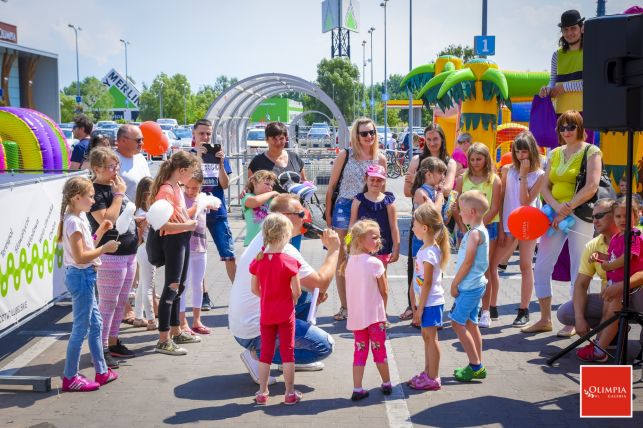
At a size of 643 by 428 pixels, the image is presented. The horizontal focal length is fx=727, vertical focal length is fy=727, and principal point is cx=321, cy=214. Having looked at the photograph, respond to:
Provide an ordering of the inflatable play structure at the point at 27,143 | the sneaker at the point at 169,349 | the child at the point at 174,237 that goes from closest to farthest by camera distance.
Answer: the child at the point at 174,237, the sneaker at the point at 169,349, the inflatable play structure at the point at 27,143

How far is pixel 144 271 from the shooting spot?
7.03 metres

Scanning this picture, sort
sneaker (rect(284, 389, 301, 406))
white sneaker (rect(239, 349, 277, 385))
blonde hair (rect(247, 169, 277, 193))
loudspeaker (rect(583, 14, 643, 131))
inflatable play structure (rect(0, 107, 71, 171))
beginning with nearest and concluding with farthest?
loudspeaker (rect(583, 14, 643, 131)), sneaker (rect(284, 389, 301, 406)), white sneaker (rect(239, 349, 277, 385)), blonde hair (rect(247, 169, 277, 193)), inflatable play structure (rect(0, 107, 71, 171))

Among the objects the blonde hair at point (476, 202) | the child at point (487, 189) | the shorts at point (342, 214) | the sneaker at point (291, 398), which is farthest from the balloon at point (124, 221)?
the child at point (487, 189)

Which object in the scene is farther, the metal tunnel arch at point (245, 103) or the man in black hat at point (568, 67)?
the metal tunnel arch at point (245, 103)

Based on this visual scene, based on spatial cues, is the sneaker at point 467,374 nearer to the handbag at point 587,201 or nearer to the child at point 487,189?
the child at point 487,189

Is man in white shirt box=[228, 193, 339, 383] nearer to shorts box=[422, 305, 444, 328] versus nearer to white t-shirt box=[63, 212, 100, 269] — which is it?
shorts box=[422, 305, 444, 328]

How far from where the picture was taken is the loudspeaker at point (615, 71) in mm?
4941

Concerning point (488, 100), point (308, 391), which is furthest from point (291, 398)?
point (488, 100)

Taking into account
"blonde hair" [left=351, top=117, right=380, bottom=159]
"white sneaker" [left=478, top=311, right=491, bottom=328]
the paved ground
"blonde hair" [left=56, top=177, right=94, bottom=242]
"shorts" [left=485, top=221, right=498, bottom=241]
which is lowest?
the paved ground

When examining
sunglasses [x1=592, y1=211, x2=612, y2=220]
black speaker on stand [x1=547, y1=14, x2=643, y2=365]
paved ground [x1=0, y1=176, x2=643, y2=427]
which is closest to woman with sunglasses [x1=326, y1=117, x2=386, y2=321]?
paved ground [x1=0, y1=176, x2=643, y2=427]

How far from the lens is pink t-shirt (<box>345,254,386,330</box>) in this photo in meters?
5.10

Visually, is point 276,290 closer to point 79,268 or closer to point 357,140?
point 79,268

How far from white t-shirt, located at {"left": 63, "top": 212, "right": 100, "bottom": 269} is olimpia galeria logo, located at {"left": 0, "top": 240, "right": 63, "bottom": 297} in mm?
561

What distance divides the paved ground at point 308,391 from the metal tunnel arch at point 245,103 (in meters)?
8.13
